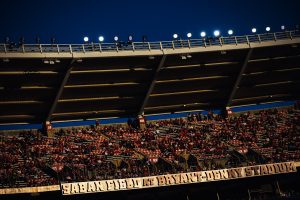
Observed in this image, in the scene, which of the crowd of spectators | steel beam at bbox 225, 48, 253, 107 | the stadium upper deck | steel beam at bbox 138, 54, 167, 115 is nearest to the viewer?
the crowd of spectators

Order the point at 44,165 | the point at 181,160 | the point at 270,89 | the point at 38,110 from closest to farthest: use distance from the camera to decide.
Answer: the point at 44,165 → the point at 181,160 → the point at 38,110 → the point at 270,89

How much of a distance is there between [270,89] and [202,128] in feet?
33.1

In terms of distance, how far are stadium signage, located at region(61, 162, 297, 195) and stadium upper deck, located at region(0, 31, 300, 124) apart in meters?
11.7

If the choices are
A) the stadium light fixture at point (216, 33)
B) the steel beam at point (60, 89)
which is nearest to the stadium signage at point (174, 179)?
the steel beam at point (60, 89)

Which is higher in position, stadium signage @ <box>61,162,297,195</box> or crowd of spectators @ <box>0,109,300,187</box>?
crowd of spectators @ <box>0,109,300,187</box>

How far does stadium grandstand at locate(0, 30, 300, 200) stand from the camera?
3525cm

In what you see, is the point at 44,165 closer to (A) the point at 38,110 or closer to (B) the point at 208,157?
(A) the point at 38,110

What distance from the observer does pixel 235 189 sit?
134 feet

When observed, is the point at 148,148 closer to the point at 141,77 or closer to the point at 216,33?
the point at 141,77

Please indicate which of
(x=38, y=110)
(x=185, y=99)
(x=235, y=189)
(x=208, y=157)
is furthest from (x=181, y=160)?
(x=38, y=110)

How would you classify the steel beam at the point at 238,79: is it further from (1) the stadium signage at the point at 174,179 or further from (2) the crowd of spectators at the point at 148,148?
(1) the stadium signage at the point at 174,179

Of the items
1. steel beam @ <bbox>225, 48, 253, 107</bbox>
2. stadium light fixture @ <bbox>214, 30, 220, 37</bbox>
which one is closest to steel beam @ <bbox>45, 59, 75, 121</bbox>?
stadium light fixture @ <bbox>214, 30, 220, 37</bbox>

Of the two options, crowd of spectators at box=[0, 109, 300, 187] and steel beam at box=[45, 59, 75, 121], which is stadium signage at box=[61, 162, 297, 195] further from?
steel beam at box=[45, 59, 75, 121]

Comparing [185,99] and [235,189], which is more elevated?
[185,99]
